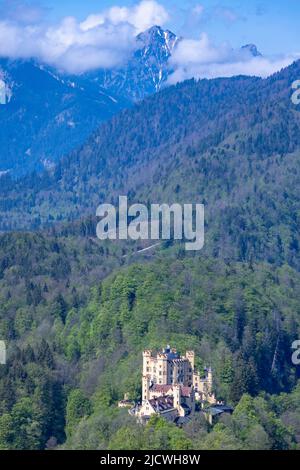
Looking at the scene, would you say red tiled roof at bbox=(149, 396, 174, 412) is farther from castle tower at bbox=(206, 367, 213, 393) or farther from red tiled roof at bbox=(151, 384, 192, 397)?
castle tower at bbox=(206, 367, 213, 393)

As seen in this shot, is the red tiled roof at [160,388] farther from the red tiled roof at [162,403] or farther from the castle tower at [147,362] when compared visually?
the castle tower at [147,362]

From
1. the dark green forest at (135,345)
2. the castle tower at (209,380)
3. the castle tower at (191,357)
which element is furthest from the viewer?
the castle tower at (191,357)

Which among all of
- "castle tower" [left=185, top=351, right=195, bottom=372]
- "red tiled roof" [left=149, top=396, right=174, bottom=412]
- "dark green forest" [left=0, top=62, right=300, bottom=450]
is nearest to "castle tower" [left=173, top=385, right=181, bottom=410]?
"red tiled roof" [left=149, top=396, right=174, bottom=412]

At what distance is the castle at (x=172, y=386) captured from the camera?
8656 cm

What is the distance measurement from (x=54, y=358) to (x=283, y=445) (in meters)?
31.7

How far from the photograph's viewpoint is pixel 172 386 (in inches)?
3489

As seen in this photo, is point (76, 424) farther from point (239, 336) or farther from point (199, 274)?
point (199, 274)

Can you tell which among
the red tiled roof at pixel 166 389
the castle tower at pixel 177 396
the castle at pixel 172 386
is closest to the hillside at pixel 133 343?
the castle at pixel 172 386

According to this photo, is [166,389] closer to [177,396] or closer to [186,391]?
[186,391]

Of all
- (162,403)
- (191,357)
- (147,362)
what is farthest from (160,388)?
(191,357)

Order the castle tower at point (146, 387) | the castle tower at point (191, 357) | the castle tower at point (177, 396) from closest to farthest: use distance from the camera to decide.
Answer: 1. the castle tower at point (177, 396)
2. the castle tower at point (146, 387)
3. the castle tower at point (191, 357)

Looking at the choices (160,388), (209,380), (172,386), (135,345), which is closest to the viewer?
(172,386)

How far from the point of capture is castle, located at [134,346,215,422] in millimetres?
86562
